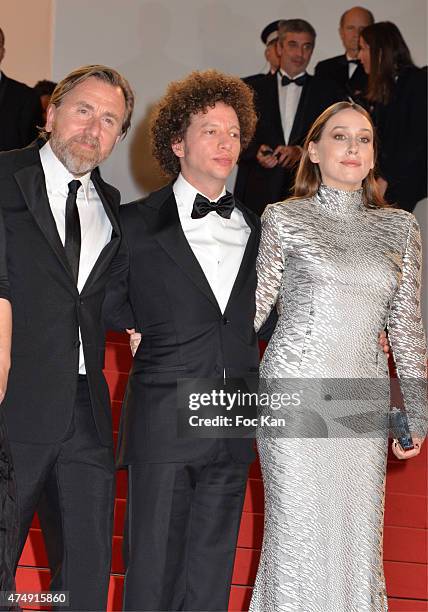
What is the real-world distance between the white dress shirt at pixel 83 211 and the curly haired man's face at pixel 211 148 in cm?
39

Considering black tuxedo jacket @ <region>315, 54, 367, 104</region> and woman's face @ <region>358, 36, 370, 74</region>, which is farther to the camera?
black tuxedo jacket @ <region>315, 54, 367, 104</region>

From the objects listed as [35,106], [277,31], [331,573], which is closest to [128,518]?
[331,573]

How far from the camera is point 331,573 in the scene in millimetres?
3424

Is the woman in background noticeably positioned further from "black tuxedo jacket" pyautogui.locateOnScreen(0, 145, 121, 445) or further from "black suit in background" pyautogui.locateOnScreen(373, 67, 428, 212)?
"black suit in background" pyautogui.locateOnScreen(373, 67, 428, 212)

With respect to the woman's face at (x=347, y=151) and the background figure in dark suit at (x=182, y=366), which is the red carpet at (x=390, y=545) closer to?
the background figure in dark suit at (x=182, y=366)

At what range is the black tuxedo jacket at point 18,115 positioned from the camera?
27.5 feet

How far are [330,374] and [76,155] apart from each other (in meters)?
1.09

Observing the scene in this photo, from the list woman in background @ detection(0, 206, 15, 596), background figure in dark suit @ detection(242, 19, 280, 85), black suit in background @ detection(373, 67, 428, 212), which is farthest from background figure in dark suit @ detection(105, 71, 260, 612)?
background figure in dark suit @ detection(242, 19, 280, 85)

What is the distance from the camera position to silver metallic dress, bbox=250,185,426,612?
3.42 meters

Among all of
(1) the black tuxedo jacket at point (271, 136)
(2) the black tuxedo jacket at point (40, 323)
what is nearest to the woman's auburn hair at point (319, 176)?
(2) the black tuxedo jacket at point (40, 323)

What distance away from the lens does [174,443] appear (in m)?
3.37

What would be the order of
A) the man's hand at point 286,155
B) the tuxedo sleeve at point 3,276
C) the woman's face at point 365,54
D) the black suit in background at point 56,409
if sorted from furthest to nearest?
1. the man's hand at point 286,155
2. the woman's face at point 365,54
3. the black suit in background at point 56,409
4. the tuxedo sleeve at point 3,276

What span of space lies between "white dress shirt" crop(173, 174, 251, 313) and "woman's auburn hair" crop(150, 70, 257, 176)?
0.71 feet

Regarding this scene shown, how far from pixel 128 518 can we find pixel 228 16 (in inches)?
283
